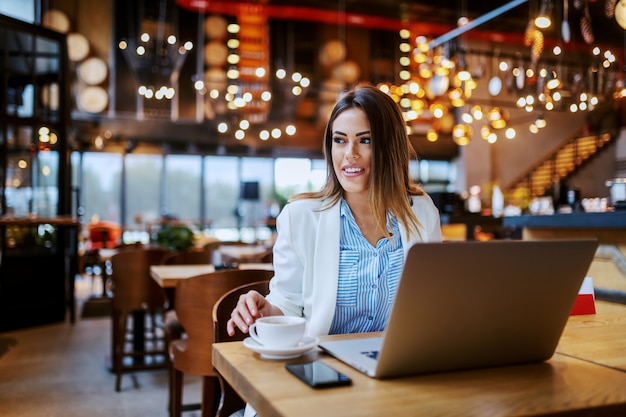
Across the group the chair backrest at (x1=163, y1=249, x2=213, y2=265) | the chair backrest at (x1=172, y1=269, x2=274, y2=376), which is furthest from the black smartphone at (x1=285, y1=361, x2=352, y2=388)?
the chair backrest at (x1=163, y1=249, x2=213, y2=265)

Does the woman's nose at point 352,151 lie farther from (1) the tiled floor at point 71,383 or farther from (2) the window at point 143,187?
(2) the window at point 143,187

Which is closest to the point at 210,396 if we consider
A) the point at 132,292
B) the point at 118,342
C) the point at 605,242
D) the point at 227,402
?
the point at 227,402

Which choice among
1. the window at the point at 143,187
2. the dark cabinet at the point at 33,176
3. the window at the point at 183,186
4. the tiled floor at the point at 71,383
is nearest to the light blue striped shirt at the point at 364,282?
the tiled floor at the point at 71,383

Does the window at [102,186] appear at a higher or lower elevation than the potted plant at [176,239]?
higher

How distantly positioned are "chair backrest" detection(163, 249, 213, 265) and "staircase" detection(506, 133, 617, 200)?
1167 cm

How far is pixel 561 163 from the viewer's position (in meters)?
15.5

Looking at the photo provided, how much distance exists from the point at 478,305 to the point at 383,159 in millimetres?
780

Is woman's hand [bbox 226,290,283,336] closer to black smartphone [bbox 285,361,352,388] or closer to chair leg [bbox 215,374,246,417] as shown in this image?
black smartphone [bbox 285,361,352,388]

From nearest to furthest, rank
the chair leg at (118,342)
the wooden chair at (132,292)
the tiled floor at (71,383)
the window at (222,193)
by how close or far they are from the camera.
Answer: the tiled floor at (71,383) < the chair leg at (118,342) < the wooden chair at (132,292) < the window at (222,193)

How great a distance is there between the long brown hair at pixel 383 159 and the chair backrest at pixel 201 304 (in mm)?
938

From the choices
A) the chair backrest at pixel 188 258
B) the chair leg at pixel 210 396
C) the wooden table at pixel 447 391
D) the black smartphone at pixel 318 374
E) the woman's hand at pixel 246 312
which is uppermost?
the woman's hand at pixel 246 312

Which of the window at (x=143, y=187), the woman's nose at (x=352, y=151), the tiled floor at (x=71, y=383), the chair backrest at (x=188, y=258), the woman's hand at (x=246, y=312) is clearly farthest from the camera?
the window at (x=143, y=187)

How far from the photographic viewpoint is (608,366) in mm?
1187

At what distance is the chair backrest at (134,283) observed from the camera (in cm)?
441
